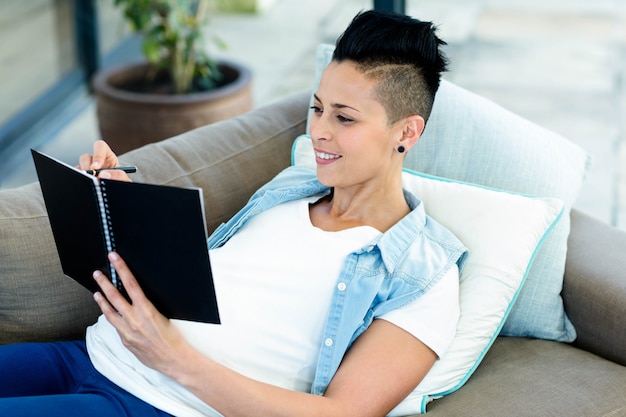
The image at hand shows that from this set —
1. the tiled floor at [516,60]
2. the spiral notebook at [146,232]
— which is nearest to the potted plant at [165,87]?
the tiled floor at [516,60]

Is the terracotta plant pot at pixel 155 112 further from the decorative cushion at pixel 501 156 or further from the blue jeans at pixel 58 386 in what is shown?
the blue jeans at pixel 58 386

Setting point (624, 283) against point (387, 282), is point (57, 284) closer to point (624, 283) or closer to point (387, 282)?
point (387, 282)

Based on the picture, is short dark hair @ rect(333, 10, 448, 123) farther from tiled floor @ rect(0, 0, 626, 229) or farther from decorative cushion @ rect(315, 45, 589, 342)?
tiled floor @ rect(0, 0, 626, 229)

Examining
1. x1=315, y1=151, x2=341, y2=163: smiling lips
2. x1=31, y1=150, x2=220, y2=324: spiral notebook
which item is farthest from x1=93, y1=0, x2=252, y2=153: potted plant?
x1=31, y1=150, x2=220, y2=324: spiral notebook

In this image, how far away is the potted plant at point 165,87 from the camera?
3.36 m

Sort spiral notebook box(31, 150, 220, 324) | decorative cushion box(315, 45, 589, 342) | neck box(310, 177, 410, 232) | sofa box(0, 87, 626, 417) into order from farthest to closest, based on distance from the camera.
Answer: decorative cushion box(315, 45, 589, 342)
neck box(310, 177, 410, 232)
sofa box(0, 87, 626, 417)
spiral notebook box(31, 150, 220, 324)

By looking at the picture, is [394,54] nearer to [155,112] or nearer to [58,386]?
[58,386]

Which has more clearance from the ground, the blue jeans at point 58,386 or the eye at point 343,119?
the eye at point 343,119

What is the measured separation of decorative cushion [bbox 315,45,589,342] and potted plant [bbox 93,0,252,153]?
137 cm

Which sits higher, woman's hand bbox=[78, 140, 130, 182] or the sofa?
woman's hand bbox=[78, 140, 130, 182]

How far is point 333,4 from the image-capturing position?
16.4ft

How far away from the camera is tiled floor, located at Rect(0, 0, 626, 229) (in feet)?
12.4

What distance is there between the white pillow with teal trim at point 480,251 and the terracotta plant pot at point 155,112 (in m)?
1.57

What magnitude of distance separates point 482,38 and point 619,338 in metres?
3.55
